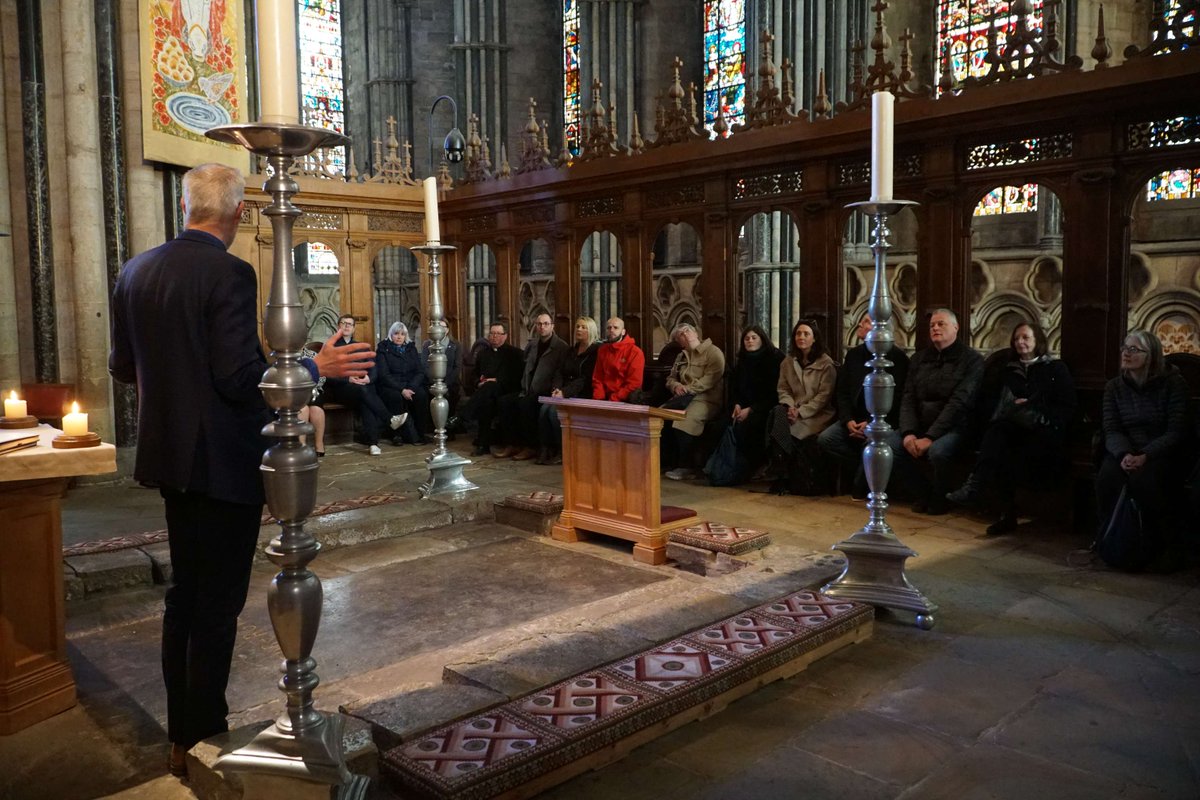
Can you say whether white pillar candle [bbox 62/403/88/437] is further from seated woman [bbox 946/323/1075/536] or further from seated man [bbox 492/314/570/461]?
seated man [bbox 492/314/570/461]

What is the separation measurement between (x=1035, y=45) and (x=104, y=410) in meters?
6.82

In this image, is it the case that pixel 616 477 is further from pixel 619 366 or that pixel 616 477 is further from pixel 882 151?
pixel 882 151

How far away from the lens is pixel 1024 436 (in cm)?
539

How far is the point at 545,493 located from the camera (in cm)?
588

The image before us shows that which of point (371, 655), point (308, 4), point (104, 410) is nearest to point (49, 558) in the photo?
point (371, 655)

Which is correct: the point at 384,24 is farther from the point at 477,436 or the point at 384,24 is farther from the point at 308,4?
the point at 477,436

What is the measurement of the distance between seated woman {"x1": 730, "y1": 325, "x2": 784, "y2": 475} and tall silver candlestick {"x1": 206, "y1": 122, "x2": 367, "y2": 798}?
16.3ft

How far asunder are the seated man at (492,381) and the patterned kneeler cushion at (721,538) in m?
3.63

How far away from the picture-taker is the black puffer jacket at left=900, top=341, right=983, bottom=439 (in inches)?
223

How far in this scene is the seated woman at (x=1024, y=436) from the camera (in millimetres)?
5340

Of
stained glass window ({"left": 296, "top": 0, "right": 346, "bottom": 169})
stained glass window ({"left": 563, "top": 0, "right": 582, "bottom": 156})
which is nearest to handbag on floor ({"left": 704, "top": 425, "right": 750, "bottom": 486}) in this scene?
stained glass window ({"left": 563, "top": 0, "right": 582, "bottom": 156})

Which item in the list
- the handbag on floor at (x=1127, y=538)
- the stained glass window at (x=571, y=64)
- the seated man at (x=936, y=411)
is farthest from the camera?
the stained glass window at (x=571, y=64)

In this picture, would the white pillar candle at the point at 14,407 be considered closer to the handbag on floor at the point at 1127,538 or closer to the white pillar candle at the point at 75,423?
the white pillar candle at the point at 75,423

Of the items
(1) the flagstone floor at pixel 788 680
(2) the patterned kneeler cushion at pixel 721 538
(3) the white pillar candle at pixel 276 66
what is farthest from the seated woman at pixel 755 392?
(3) the white pillar candle at pixel 276 66
